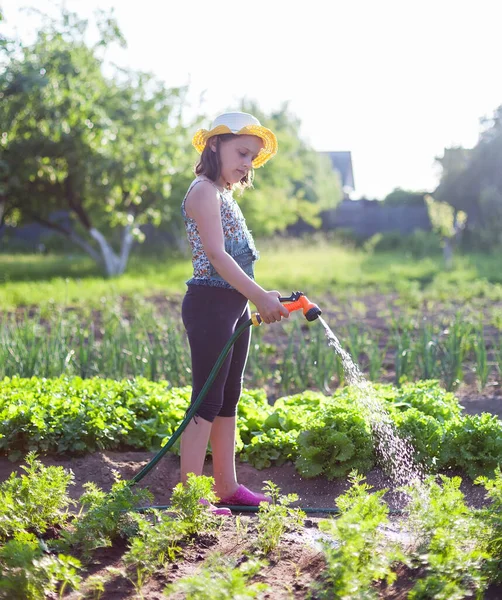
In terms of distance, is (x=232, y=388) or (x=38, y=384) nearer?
(x=232, y=388)

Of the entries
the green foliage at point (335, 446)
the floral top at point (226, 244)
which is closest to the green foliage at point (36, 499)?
the floral top at point (226, 244)

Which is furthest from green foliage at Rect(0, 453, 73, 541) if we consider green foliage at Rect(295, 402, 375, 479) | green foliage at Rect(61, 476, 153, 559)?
green foliage at Rect(295, 402, 375, 479)

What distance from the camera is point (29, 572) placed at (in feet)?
6.86

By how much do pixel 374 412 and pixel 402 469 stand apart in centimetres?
31

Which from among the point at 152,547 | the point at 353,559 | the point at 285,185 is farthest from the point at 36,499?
the point at 285,185

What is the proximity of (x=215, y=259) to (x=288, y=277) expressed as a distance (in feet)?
37.3

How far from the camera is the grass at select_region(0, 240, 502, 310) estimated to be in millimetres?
11406

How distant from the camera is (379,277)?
14328 mm

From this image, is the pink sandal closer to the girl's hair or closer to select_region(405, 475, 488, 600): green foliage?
select_region(405, 475, 488, 600): green foliage

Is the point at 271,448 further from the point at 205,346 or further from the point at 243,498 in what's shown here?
the point at 205,346

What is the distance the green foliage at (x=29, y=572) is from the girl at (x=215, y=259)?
0.84 meters

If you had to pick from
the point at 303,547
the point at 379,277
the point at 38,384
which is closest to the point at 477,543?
the point at 303,547

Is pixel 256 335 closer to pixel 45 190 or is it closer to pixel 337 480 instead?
pixel 337 480

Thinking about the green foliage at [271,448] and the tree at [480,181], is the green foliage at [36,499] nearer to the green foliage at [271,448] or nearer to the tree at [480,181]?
the green foliage at [271,448]
